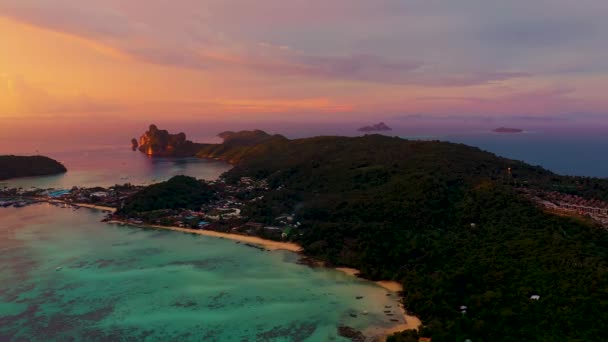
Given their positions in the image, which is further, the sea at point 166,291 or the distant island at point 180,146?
the distant island at point 180,146

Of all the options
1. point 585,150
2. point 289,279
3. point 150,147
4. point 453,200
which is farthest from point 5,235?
point 585,150

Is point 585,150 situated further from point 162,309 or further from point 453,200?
point 162,309

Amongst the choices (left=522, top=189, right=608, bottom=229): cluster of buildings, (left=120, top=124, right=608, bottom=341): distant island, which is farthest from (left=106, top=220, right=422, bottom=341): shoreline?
(left=522, top=189, right=608, bottom=229): cluster of buildings

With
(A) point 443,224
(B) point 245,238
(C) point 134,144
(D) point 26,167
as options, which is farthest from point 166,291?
(C) point 134,144

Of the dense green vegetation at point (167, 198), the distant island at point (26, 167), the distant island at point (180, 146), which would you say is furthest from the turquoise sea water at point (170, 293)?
the distant island at point (180, 146)

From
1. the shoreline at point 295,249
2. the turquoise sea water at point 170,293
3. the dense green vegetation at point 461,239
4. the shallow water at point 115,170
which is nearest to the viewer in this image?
the dense green vegetation at point 461,239

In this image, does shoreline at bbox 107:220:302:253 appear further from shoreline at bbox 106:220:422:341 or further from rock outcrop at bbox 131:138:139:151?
rock outcrop at bbox 131:138:139:151

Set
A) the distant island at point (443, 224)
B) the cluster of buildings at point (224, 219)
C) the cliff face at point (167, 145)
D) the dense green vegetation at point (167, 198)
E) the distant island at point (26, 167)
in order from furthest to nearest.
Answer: the cliff face at point (167, 145)
the distant island at point (26, 167)
the dense green vegetation at point (167, 198)
the cluster of buildings at point (224, 219)
the distant island at point (443, 224)

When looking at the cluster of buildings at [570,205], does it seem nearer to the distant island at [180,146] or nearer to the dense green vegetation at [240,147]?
the dense green vegetation at [240,147]
